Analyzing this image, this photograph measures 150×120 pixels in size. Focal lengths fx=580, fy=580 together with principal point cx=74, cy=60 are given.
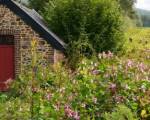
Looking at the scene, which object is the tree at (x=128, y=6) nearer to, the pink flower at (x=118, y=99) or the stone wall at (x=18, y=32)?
the stone wall at (x=18, y=32)

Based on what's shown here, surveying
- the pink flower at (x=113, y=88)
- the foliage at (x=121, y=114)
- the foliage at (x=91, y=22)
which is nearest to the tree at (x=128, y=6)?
the foliage at (x=91, y=22)

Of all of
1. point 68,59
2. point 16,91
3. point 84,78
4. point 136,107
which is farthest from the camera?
point 68,59

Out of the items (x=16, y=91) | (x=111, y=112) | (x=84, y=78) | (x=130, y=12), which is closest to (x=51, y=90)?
(x=84, y=78)

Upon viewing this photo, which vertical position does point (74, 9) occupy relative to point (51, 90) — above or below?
above

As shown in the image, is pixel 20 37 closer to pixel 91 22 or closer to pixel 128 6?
pixel 91 22

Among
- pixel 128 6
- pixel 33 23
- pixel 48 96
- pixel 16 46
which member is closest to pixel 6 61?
pixel 16 46

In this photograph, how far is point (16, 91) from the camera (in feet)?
42.4

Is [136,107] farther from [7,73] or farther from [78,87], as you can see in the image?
[7,73]

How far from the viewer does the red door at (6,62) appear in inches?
1008

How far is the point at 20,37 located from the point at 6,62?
1402 mm

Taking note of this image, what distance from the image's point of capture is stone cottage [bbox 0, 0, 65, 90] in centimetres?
2531

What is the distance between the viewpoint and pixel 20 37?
995 inches

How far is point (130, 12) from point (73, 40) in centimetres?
5029

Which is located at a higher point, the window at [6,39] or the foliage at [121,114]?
the window at [6,39]
